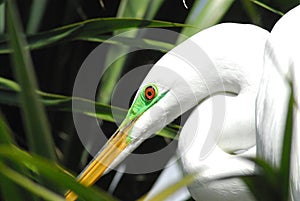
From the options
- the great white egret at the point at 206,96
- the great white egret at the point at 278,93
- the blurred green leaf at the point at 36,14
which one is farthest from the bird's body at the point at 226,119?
the blurred green leaf at the point at 36,14

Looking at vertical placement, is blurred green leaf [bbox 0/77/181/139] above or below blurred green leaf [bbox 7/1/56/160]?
below

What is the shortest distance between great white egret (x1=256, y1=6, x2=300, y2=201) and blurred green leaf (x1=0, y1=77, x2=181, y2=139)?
0.32m

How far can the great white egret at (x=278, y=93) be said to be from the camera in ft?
3.60

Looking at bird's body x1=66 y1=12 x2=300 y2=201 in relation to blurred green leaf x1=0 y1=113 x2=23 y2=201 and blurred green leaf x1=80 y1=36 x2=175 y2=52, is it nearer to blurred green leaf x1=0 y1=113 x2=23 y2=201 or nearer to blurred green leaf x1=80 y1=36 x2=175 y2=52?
blurred green leaf x1=80 y1=36 x2=175 y2=52

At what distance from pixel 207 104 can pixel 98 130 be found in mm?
363

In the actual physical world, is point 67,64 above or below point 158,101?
below

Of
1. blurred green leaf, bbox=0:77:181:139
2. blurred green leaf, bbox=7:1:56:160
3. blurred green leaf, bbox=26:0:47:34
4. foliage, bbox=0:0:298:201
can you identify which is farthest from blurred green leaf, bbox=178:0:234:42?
blurred green leaf, bbox=7:1:56:160

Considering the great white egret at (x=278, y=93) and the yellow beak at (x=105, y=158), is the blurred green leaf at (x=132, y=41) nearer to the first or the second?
the yellow beak at (x=105, y=158)

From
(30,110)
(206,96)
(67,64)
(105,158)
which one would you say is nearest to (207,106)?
(206,96)

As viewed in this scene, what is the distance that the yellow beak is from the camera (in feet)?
4.81

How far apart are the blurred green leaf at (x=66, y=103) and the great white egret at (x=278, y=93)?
12.8 inches

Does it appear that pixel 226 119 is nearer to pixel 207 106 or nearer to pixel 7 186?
pixel 207 106

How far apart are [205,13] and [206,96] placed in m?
0.18

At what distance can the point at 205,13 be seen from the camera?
4.97 ft
